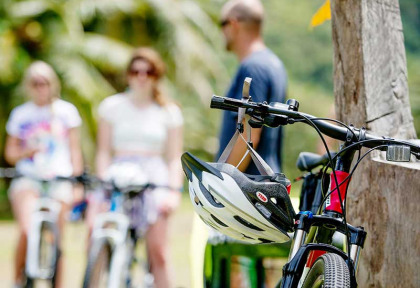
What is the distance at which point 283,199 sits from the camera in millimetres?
3010

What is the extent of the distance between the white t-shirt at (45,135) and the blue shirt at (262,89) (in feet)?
8.00

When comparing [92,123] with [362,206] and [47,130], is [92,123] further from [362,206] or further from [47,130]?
[362,206]

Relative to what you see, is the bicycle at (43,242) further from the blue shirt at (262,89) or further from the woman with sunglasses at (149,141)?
the blue shirt at (262,89)

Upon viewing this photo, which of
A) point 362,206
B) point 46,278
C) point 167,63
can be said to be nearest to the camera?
point 362,206

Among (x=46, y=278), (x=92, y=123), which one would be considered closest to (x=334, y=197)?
(x=46, y=278)

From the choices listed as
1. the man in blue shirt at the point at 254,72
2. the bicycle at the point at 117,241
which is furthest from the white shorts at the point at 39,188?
the man in blue shirt at the point at 254,72

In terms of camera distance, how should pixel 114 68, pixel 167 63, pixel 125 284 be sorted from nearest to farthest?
1. pixel 125 284
2. pixel 114 68
3. pixel 167 63

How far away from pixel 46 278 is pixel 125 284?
1227 millimetres

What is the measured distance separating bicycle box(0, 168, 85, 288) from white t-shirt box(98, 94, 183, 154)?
745 millimetres

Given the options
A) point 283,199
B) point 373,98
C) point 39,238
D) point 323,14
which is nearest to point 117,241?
point 39,238

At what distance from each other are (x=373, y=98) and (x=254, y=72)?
3.48 ft

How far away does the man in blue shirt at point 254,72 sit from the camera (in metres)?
5.11

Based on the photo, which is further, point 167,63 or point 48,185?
point 167,63

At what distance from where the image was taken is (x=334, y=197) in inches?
120
